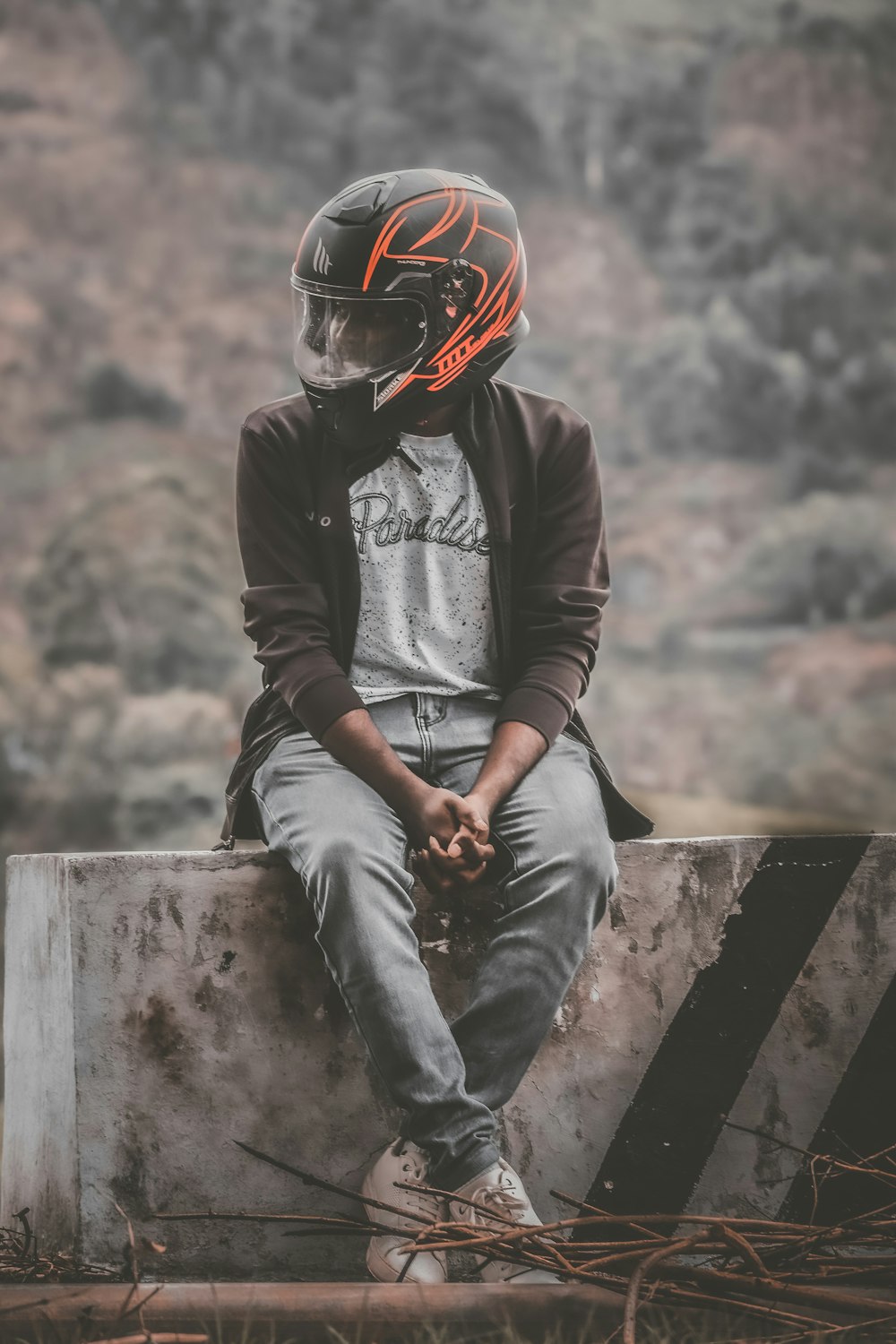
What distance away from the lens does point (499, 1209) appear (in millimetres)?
1876

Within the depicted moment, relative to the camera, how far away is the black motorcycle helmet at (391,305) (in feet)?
7.74

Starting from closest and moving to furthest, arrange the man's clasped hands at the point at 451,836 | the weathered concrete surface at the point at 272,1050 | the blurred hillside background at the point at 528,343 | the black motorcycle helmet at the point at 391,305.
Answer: the man's clasped hands at the point at 451,836 → the weathered concrete surface at the point at 272,1050 → the black motorcycle helmet at the point at 391,305 → the blurred hillside background at the point at 528,343

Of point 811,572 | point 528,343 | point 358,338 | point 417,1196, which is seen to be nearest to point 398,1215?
point 417,1196

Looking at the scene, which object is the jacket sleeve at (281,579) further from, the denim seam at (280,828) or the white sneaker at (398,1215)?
the white sneaker at (398,1215)

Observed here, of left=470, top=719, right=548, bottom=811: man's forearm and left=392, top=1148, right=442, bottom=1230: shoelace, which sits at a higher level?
left=470, top=719, right=548, bottom=811: man's forearm

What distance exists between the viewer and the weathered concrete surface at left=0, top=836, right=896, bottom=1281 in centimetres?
224

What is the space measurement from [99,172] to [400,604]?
11295 millimetres

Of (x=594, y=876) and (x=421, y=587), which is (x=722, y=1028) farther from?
(x=421, y=587)

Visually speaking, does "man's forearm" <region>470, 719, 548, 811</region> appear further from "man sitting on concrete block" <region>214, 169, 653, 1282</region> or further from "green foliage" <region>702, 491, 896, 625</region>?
"green foliage" <region>702, 491, 896, 625</region>

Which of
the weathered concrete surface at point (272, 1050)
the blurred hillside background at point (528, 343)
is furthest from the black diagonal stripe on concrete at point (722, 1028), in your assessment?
the blurred hillside background at point (528, 343)

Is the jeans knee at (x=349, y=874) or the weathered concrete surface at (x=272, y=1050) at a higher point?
the jeans knee at (x=349, y=874)

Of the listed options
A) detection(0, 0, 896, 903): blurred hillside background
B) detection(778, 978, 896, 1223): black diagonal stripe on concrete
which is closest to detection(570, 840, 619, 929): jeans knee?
detection(778, 978, 896, 1223): black diagonal stripe on concrete

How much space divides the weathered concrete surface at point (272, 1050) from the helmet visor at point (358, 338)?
32.9 inches

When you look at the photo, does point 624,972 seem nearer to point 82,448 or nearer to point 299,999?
point 299,999
